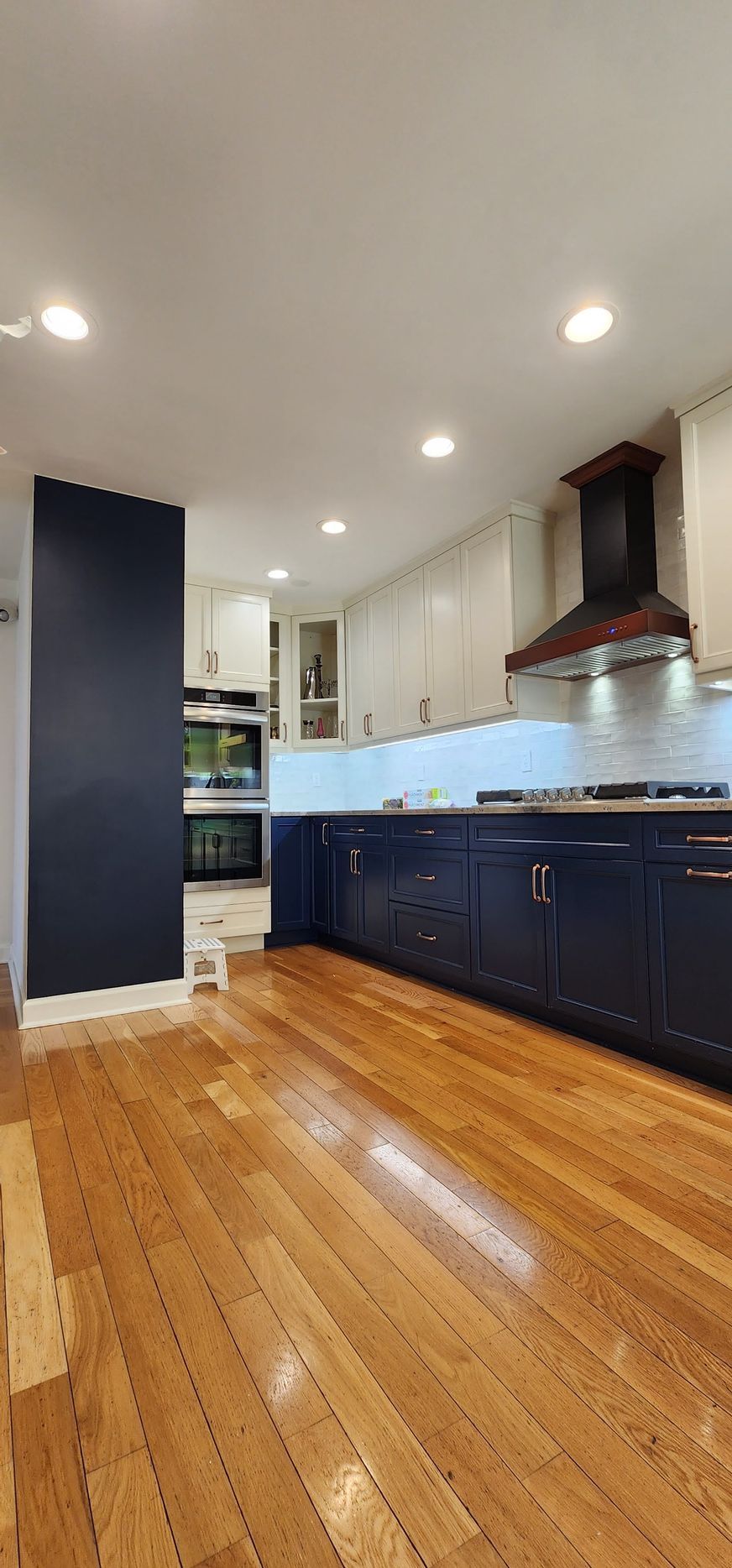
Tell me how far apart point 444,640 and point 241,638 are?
1344 millimetres

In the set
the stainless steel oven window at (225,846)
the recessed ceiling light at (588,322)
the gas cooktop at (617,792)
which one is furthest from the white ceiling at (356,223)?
the stainless steel oven window at (225,846)

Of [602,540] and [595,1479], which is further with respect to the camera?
[602,540]

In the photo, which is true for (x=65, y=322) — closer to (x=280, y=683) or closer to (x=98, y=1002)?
(x=98, y=1002)

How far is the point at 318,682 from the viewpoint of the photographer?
17.1 ft

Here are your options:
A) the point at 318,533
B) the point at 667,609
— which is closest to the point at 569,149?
the point at 667,609

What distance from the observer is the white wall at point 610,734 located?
2953 millimetres

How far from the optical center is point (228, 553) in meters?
4.12

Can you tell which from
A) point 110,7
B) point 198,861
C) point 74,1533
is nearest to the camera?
point 74,1533

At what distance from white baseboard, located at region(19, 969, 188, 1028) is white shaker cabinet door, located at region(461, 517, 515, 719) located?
2.06 meters

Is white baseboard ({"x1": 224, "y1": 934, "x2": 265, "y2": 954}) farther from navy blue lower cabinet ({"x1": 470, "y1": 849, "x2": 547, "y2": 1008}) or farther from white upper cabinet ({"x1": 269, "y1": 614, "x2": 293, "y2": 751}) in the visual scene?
navy blue lower cabinet ({"x1": 470, "y1": 849, "x2": 547, "y2": 1008})

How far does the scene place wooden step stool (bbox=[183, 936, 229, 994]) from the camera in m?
3.59

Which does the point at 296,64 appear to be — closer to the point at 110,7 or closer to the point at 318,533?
the point at 110,7

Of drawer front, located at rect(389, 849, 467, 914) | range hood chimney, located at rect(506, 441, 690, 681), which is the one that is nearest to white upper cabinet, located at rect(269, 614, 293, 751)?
drawer front, located at rect(389, 849, 467, 914)

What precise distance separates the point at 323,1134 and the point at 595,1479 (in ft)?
3.54
